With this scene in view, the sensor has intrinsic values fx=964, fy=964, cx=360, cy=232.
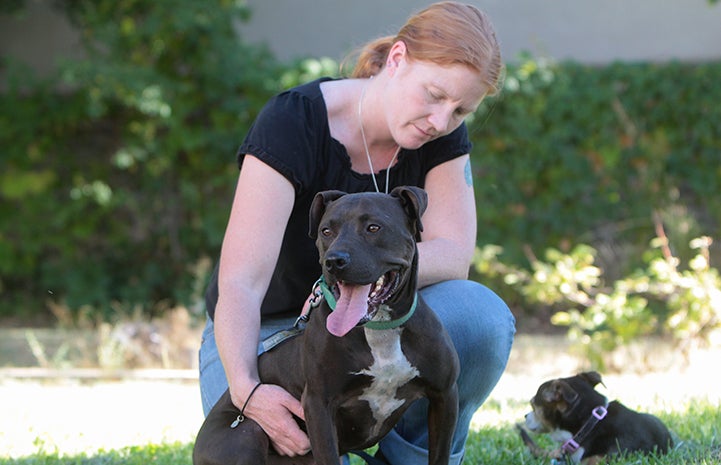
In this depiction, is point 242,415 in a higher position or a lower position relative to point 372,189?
lower

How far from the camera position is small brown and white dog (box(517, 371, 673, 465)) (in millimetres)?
4035

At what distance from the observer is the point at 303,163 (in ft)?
12.2

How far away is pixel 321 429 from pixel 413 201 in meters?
0.79

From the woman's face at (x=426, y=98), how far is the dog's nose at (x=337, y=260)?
0.96 metres

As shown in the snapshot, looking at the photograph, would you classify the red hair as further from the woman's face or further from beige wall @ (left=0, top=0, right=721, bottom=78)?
beige wall @ (left=0, top=0, right=721, bottom=78)

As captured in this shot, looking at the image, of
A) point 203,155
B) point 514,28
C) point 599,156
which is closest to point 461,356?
point 599,156

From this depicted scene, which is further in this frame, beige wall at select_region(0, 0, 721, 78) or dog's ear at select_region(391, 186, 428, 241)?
beige wall at select_region(0, 0, 721, 78)

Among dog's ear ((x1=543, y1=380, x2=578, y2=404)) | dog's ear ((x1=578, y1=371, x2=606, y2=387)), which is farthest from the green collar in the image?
dog's ear ((x1=578, y1=371, x2=606, y2=387))

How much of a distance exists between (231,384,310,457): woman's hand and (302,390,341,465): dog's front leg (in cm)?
21

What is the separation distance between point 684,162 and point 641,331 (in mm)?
2285

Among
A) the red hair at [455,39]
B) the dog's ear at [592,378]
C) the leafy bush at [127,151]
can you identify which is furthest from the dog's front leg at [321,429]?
the leafy bush at [127,151]

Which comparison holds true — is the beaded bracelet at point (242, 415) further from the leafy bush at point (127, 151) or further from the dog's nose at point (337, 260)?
the leafy bush at point (127, 151)

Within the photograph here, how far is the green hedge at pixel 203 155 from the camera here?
8930 mm

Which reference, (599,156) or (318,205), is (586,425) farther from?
(599,156)
